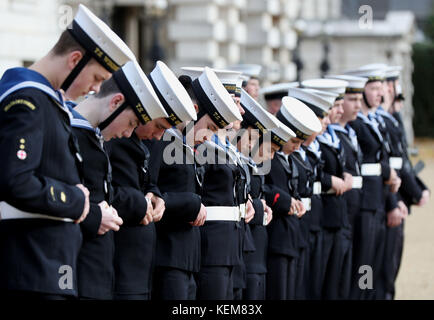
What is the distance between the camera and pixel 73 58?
4848 millimetres

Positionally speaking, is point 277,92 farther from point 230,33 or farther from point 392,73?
point 230,33

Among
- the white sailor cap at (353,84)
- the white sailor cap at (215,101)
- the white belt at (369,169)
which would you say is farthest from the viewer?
the white belt at (369,169)

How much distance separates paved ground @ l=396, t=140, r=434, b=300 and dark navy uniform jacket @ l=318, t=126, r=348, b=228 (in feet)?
5.44

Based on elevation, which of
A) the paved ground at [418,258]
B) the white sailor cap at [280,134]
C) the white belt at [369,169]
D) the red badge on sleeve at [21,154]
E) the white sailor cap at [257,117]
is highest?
the white sailor cap at [257,117]

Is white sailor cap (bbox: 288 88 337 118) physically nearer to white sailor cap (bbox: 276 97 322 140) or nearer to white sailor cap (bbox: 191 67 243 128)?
white sailor cap (bbox: 276 97 322 140)

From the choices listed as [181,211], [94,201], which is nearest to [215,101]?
[181,211]

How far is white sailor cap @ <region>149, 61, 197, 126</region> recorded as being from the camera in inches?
226

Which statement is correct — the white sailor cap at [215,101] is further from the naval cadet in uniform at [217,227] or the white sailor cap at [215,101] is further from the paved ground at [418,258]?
the paved ground at [418,258]

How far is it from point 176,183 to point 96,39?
1.50 meters

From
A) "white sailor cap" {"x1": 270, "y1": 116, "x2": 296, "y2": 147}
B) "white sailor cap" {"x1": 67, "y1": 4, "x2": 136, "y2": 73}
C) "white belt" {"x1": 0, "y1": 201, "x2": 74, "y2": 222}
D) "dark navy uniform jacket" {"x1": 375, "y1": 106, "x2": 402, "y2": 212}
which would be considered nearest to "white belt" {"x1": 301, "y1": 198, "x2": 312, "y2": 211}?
"white sailor cap" {"x1": 270, "y1": 116, "x2": 296, "y2": 147}

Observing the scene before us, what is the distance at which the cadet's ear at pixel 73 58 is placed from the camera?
484cm

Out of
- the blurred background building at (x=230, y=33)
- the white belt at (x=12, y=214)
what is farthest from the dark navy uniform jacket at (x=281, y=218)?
the blurred background building at (x=230, y=33)

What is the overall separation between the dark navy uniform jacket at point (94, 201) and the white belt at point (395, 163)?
590 centimetres
